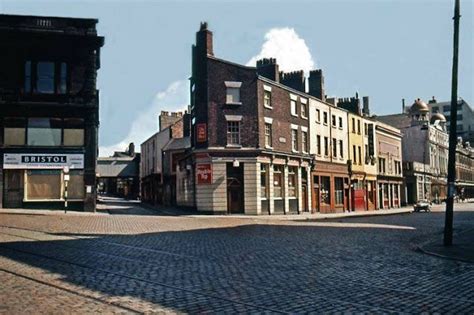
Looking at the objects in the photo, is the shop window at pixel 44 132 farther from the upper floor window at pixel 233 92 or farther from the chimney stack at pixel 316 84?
the chimney stack at pixel 316 84

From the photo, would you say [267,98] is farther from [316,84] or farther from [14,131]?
[14,131]

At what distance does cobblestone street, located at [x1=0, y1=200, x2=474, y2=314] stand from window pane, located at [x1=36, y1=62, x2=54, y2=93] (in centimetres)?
1865

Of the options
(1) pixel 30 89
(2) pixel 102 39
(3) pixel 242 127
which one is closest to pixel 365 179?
(3) pixel 242 127

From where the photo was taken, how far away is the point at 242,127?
118 ft

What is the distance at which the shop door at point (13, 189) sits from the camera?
105 feet

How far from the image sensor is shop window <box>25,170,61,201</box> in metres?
32.7

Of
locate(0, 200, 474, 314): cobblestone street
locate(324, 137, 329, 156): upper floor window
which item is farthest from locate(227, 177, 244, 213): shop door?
locate(0, 200, 474, 314): cobblestone street

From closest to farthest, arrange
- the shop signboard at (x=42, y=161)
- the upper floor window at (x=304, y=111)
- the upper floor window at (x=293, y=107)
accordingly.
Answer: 1. the shop signboard at (x=42, y=161)
2. the upper floor window at (x=293, y=107)
3. the upper floor window at (x=304, y=111)

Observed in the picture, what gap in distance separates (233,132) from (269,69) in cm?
776

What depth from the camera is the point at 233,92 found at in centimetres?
3628

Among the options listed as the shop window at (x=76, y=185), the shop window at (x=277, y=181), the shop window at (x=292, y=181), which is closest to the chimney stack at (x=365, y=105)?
the shop window at (x=292, y=181)

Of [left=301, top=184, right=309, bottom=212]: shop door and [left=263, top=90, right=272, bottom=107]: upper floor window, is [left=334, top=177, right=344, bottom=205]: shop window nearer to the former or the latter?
[left=301, top=184, right=309, bottom=212]: shop door

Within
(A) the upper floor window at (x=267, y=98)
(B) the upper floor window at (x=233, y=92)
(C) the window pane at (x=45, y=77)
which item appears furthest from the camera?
(A) the upper floor window at (x=267, y=98)

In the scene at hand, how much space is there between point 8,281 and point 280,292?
17.4 ft
